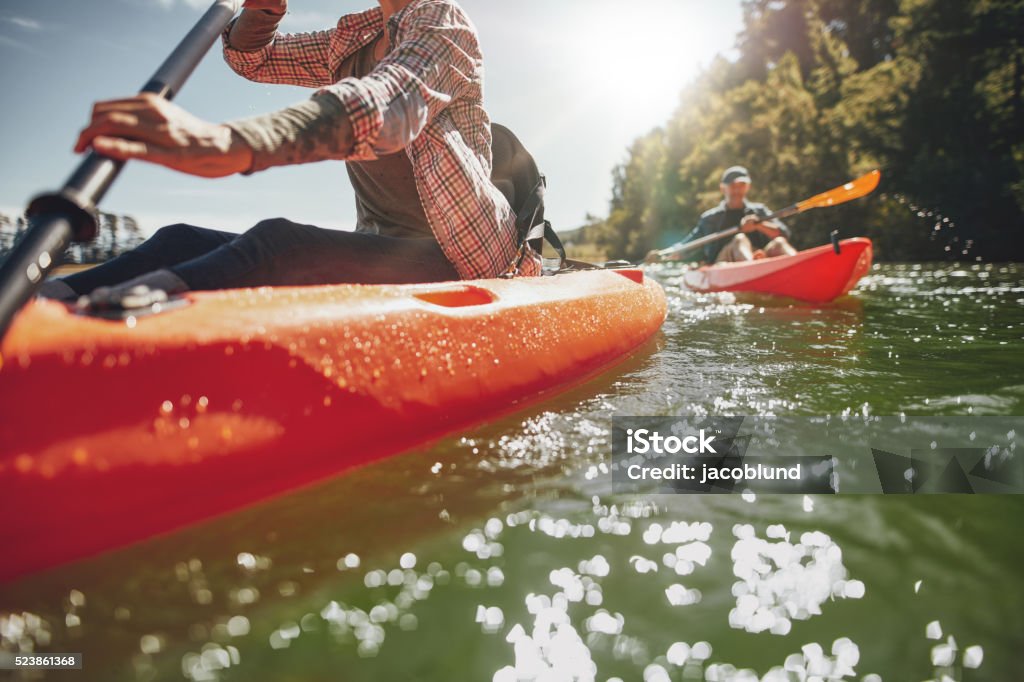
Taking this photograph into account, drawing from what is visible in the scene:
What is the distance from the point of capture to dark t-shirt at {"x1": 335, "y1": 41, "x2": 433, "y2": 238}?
230cm

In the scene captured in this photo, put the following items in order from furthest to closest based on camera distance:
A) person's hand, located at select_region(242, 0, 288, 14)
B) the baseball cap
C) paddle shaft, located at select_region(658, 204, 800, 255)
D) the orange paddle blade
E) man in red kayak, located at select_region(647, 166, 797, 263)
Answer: the baseball cap, man in red kayak, located at select_region(647, 166, 797, 263), paddle shaft, located at select_region(658, 204, 800, 255), the orange paddle blade, person's hand, located at select_region(242, 0, 288, 14)

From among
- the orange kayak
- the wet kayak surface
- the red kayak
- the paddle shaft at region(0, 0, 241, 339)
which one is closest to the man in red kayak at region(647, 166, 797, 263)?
the red kayak

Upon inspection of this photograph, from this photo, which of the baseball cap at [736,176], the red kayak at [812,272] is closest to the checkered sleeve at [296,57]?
the red kayak at [812,272]

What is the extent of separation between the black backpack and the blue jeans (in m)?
0.44

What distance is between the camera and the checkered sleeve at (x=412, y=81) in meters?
1.53

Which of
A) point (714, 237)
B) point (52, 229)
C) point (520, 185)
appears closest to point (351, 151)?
point (52, 229)

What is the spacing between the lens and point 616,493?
1.46 meters

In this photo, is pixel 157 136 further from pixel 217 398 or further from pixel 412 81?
pixel 412 81

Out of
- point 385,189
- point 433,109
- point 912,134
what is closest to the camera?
point 433,109

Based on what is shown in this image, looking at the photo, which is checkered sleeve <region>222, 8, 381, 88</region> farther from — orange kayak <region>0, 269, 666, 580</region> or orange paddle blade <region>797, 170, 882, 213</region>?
orange paddle blade <region>797, 170, 882, 213</region>

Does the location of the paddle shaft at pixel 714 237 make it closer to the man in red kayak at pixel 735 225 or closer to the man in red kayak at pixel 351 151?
the man in red kayak at pixel 735 225

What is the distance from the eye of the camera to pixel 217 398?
1280 millimetres

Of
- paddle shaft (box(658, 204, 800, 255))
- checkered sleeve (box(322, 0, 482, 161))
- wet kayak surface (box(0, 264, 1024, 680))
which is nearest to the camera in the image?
wet kayak surface (box(0, 264, 1024, 680))

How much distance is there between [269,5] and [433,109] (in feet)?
4.39
